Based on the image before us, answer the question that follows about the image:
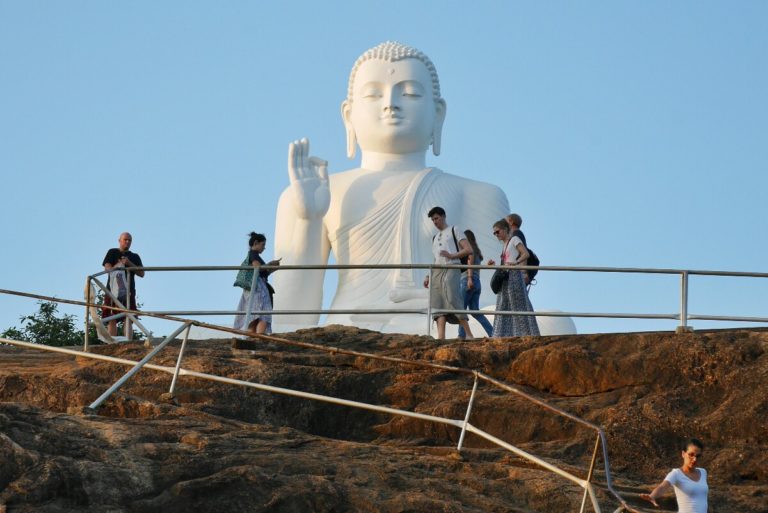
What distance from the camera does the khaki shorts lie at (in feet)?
55.1

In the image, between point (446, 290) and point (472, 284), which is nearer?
point (446, 290)

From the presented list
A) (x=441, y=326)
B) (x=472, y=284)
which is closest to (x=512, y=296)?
(x=472, y=284)

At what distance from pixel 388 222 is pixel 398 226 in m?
0.15

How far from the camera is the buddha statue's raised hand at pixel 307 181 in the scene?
67.8ft

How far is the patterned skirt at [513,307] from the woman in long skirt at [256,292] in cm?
213

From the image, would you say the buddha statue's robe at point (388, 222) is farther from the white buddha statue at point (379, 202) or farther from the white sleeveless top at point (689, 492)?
the white sleeveless top at point (689, 492)

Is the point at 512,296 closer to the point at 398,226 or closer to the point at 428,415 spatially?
the point at 428,415

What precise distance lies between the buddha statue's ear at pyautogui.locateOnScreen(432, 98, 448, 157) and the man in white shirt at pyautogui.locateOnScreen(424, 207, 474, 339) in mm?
6021

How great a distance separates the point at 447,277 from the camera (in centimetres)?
1681

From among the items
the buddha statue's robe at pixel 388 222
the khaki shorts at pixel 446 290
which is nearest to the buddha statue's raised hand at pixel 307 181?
the buddha statue's robe at pixel 388 222

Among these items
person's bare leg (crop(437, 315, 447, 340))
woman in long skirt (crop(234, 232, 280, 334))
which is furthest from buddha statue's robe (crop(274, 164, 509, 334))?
Answer: person's bare leg (crop(437, 315, 447, 340))

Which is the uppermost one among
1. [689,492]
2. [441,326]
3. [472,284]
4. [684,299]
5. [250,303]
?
[472,284]

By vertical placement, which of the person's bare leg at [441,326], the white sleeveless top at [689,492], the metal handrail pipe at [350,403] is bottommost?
the white sleeveless top at [689,492]

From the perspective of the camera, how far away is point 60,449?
11.3 metres
